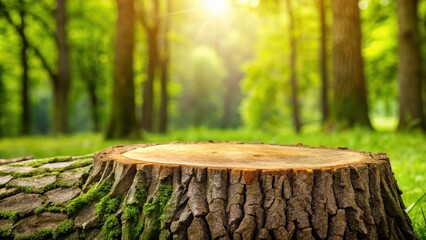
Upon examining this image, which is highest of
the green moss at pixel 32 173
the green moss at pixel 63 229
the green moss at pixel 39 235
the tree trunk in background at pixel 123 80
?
the tree trunk in background at pixel 123 80

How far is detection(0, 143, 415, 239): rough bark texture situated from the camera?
2883 mm

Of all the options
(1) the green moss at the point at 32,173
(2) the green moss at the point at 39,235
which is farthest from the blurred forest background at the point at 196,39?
(2) the green moss at the point at 39,235

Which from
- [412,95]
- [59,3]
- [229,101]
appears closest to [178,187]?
[412,95]

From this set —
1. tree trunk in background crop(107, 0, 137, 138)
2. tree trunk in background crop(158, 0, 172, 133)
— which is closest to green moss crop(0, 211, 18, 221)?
tree trunk in background crop(107, 0, 137, 138)

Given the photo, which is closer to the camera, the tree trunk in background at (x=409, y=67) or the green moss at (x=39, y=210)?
the green moss at (x=39, y=210)

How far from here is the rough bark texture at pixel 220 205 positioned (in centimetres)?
288

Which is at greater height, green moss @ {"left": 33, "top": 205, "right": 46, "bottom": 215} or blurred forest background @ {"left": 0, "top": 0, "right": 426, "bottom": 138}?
blurred forest background @ {"left": 0, "top": 0, "right": 426, "bottom": 138}

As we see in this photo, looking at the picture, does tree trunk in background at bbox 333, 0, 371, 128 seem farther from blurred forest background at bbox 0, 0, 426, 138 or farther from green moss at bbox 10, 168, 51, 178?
green moss at bbox 10, 168, 51, 178

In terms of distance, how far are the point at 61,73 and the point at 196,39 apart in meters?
6.57

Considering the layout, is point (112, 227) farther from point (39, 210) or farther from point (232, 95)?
point (232, 95)

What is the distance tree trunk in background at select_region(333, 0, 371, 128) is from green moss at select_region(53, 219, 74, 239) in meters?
8.53

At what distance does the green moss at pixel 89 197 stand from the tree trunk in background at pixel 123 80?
7.96 m

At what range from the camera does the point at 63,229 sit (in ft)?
10.7

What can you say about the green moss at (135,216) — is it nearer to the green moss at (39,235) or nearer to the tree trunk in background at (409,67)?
the green moss at (39,235)
